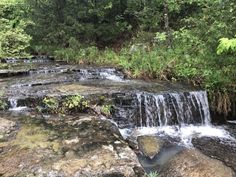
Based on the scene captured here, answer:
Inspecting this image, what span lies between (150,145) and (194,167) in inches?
53.0

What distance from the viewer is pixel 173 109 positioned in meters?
9.25

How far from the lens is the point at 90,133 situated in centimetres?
654

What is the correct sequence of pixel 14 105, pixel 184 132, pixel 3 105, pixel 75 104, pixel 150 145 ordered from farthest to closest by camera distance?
pixel 14 105, pixel 3 105, pixel 184 132, pixel 75 104, pixel 150 145

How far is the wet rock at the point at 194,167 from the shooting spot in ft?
19.3

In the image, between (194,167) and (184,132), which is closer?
(194,167)

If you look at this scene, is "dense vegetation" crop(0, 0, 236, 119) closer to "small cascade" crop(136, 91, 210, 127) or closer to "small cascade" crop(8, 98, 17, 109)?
"small cascade" crop(136, 91, 210, 127)

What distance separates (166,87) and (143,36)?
6768mm

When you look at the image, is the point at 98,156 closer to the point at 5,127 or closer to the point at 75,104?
the point at 5,127

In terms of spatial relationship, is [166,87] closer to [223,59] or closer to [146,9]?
[223,59]

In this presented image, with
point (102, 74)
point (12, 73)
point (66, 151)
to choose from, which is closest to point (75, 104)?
point (66, 151)

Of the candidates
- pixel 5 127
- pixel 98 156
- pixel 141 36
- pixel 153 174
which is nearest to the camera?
pixel 98 156

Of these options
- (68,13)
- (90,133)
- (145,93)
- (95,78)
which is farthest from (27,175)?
(68,13)

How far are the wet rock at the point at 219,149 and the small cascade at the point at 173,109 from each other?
1.38 m

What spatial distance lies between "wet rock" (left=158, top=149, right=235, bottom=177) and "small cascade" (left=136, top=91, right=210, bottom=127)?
2.46 m
